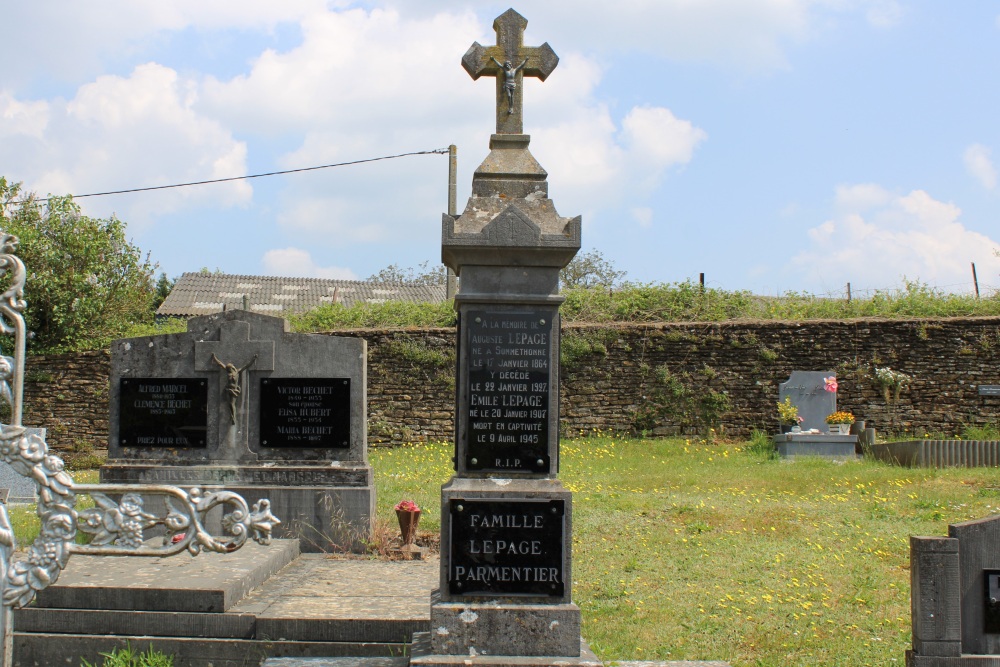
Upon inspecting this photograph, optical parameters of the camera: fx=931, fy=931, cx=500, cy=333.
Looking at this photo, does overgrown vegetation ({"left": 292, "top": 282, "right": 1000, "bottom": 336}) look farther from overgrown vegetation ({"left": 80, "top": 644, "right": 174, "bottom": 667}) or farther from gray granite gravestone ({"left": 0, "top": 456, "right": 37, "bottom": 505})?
overgrown vegetation ({"left": 80, "top": 644, "right": 174, "bottom": 667})

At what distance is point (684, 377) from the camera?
17.3 m

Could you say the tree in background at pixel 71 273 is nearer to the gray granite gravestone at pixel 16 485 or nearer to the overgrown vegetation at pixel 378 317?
the overgrown vegetation at pixel 378 317

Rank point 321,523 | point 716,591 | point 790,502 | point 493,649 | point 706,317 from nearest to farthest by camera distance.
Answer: point 493,649 < point 716,591 < point 321,523 < point 790,502 < point 706,317

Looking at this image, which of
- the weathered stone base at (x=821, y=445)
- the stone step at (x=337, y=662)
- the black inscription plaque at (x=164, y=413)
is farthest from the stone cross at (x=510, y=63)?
the weathered stone base at (x=821, y=445)

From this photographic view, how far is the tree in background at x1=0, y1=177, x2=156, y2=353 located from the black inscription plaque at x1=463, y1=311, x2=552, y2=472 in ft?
51.2

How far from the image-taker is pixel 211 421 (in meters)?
8.88

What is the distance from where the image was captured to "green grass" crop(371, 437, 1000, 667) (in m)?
5.93

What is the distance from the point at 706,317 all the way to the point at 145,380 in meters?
11.9

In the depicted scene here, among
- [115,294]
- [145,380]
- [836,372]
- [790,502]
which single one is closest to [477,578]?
[145,380]

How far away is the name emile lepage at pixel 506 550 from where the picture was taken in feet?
15.1

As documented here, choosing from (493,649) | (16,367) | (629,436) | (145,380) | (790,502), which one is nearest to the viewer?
(16,367)

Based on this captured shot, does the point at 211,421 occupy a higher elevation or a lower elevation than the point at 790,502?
higher

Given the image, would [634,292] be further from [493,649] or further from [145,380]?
[493,649]

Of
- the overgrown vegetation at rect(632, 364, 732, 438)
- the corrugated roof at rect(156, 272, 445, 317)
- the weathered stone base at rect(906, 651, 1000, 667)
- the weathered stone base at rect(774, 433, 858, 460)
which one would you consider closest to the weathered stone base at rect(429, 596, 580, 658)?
the weathered stone base at rect(906, 651, 1000, 667)
